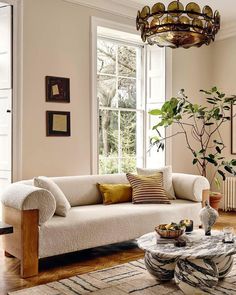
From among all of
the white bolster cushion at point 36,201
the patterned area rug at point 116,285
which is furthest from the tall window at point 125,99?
the patterned area rug at point 116,285

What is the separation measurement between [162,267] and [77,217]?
1024 mm

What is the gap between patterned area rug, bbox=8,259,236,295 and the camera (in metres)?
2.99

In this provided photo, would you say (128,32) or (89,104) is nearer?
(89,104)

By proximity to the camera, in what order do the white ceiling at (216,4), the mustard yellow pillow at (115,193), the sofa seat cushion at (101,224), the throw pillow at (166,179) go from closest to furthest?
1. the sofa seat cushion at (101,224)
2. the mustard yellow pillow at (115,193)
3. the throw pillow at (166,179)
4. the white ceiling at (216,4)

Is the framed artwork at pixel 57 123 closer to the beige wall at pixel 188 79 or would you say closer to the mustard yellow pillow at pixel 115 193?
the mustard yellow pillow at pixel 115 193

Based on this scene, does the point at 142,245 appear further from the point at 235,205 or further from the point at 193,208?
the point at 235,205

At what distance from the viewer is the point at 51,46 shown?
483cm

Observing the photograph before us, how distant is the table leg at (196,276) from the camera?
2.85 metres

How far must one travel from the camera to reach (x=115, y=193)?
4.53m

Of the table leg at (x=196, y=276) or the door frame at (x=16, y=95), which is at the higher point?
the door frame at (x=16, y=95)

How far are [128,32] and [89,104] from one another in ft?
4.10

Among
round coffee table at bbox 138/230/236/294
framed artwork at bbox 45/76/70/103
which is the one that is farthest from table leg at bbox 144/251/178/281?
framed artwork at bbox 45/76/70/103

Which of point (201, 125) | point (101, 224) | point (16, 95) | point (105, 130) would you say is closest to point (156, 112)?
Answer: point (105, 130)

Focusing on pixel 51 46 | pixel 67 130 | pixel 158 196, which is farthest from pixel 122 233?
pixel 51 46
